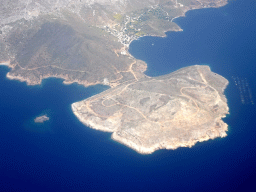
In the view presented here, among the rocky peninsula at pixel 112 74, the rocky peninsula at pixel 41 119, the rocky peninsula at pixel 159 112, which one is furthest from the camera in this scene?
the rocky peninsula at pixel 41 119

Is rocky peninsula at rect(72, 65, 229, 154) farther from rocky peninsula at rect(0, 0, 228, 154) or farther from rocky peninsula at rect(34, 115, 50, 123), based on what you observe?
rocky peninsula at rect(34, 115, 50, 123)

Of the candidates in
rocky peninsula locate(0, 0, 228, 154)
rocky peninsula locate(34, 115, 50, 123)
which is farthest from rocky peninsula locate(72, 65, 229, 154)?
rocky peninsula locate(34, 115, 50, 123)

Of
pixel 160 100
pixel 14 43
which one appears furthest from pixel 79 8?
pixel 160 100

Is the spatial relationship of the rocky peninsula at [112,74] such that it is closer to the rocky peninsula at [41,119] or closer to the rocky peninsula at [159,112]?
the rocky peninsula at [159,112]

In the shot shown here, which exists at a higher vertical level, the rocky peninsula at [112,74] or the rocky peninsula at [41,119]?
the rocky peninsula at [112,74]

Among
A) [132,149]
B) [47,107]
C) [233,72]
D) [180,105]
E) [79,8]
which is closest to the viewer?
[132,149]

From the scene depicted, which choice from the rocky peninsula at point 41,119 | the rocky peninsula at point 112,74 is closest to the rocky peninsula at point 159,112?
the rocky peninsula at point 112,74

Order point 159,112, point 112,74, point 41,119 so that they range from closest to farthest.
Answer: point 159,112 → point 41,119 → point 112,74

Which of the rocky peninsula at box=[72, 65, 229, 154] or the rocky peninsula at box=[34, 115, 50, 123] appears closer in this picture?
the rocky peninsula at box=[72, 65, 229, 154]

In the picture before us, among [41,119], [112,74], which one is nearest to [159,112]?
[112,74]

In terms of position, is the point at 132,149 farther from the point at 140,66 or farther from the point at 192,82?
the point at 140,66

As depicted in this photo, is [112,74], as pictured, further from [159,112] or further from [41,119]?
[41,119]
